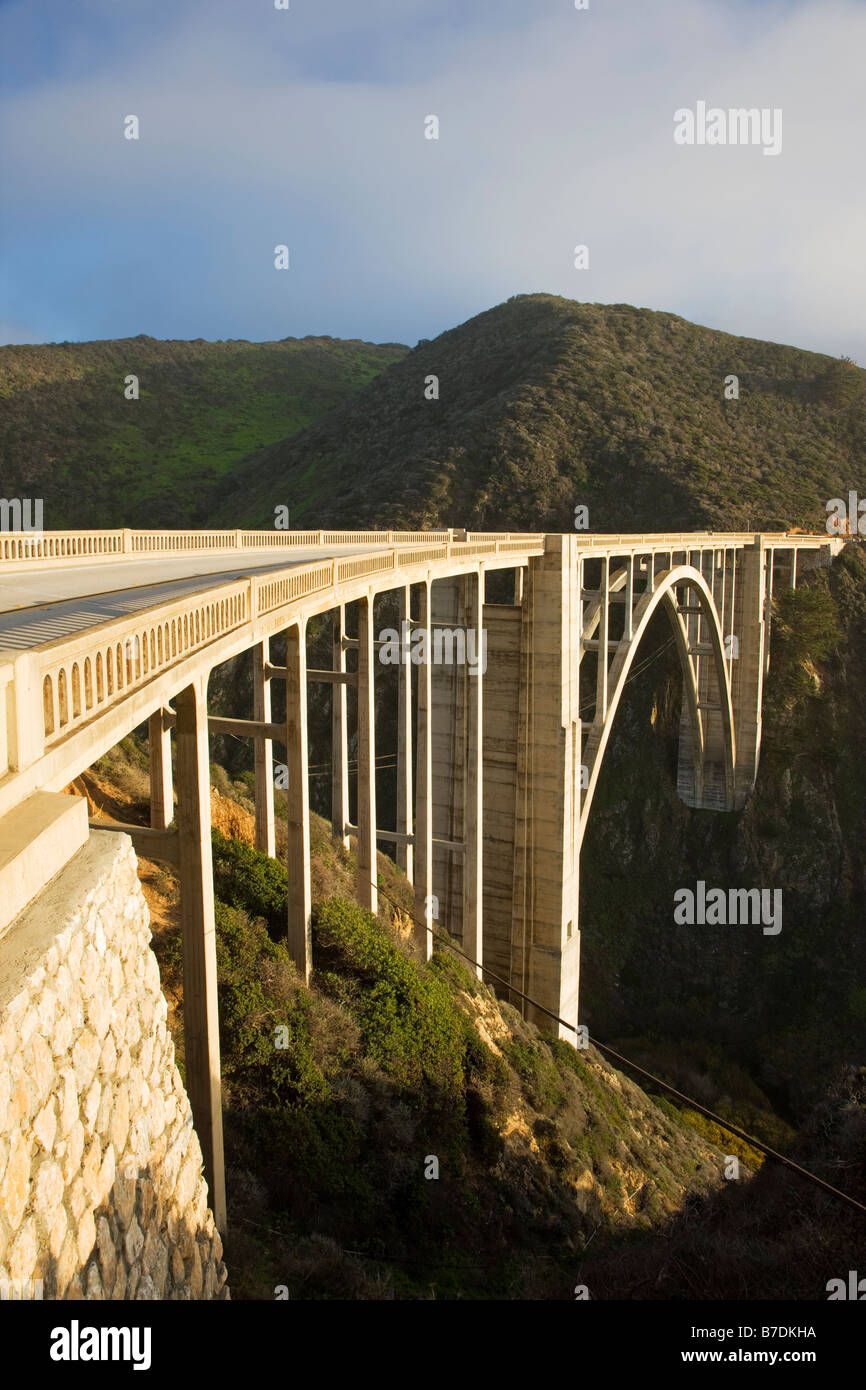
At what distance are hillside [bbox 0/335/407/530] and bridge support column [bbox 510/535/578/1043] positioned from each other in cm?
3979

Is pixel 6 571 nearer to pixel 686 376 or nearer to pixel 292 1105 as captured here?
pixel 292 1105

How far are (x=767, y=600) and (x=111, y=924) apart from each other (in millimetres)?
35834

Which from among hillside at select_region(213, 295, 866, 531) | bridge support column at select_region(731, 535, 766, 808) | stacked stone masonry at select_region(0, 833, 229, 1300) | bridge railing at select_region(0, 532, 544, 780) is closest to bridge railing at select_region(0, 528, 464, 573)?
bridge railing at select_region(0, 532, 544, 780)

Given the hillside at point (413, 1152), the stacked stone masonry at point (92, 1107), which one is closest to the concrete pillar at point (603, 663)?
the hillside at point (413, 1152)

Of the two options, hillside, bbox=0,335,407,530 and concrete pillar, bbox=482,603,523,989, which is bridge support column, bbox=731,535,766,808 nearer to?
concrete pillar, bbox=482,603,523,989

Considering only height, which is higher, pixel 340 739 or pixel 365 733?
pixel 365 733

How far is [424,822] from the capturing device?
1506 centimetres

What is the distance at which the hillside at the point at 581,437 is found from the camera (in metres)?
45.6

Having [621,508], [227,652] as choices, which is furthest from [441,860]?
[621,508]

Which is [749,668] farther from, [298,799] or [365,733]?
[298,799]

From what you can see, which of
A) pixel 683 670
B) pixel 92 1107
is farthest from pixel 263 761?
pixel 683 670

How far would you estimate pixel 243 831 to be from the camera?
13.4 meters

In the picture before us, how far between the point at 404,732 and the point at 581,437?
129ft

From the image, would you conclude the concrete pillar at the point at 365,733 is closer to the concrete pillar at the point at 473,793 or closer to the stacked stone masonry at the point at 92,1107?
the concrete pillar at the point at 473,793
